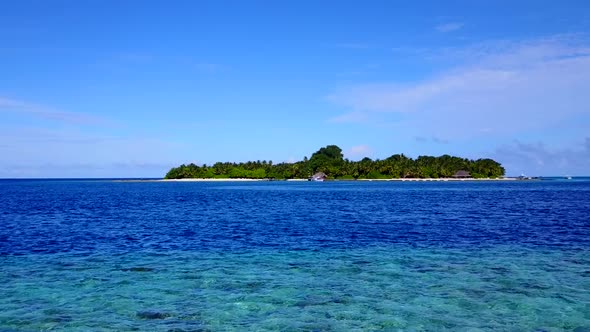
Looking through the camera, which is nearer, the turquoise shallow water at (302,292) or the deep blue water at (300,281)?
the turquoise shallow water at (302,292)

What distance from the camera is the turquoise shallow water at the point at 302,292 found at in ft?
54.9

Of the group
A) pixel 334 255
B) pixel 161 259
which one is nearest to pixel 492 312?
pixel 334 255

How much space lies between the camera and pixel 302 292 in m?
20.9

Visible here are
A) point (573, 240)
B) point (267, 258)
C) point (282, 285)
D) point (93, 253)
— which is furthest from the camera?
point (573, 240)

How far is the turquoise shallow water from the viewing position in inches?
659

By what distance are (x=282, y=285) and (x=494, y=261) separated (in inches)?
541

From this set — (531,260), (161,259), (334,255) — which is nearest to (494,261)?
(531,260)

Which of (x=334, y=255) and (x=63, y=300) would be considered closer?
(x=63, y=300)

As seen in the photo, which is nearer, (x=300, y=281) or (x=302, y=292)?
(x=302, y=292)

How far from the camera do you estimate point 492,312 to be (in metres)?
17.6

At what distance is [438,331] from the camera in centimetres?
1570

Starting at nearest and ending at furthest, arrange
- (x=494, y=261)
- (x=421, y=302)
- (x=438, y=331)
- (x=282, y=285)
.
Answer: (x=438, y=331), (x=421, y=302), (x=282, y=285), (x=494, y=261)

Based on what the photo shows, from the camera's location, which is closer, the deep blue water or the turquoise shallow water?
the turquoise shallow water

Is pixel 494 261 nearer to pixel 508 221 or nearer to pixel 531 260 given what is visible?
pixel 531 260
